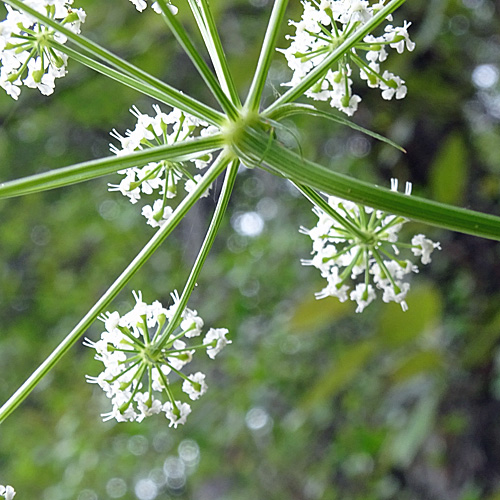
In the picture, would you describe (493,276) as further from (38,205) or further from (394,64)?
(38,205)

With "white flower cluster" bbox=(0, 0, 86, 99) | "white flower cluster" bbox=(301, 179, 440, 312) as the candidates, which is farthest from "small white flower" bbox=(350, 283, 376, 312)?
"white flower cluster" bbox=(0, 0, 86, 99)

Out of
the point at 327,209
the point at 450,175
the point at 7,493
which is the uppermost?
the point at 450,175

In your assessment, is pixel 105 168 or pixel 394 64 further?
pixel 394 64

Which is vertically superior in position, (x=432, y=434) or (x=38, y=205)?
(x=38, y=205)

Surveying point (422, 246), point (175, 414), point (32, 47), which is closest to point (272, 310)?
point (422, 246)

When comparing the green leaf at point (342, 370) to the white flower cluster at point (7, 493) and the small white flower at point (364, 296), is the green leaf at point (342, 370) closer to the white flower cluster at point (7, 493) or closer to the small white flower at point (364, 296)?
the small white flower at point (364, 296)

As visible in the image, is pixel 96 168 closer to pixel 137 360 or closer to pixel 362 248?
pixel 137 360

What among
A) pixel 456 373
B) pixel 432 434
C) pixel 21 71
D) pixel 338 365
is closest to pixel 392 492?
pixel 432 434
